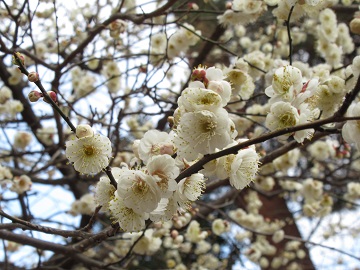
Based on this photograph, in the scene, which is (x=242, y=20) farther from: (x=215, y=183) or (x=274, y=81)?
(x=274, y=81)

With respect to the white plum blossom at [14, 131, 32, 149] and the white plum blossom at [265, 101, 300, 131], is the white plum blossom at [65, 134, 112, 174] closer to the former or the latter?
the white plum blossom at [265, 101, 300, 131]

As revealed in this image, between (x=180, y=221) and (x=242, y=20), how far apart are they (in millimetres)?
1364

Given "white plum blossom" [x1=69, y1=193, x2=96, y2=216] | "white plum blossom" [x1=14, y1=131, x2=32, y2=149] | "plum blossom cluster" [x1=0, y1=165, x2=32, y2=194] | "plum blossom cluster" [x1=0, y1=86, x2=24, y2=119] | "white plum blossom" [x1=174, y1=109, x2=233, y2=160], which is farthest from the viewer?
"white plum blossom" [x1=14, y1=131, x2=32, y2=149]

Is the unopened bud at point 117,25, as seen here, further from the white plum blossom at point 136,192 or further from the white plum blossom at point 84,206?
the white plum blossom at point 136,192

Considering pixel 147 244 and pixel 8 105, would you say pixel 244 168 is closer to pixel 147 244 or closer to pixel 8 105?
pixel 147 244

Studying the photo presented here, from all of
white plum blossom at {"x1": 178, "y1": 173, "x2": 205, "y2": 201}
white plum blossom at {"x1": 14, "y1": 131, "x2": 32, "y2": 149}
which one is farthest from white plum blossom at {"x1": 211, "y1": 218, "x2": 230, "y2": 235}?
white plum blossom at {"x1": 178, "y1": 173, "x2": 205, "y2": 201}

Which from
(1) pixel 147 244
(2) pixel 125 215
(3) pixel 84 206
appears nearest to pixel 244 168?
(2) pixel 125 215

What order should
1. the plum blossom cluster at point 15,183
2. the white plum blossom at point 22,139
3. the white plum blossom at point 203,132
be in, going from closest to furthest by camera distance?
the white plum blossom at point 203,132 → the plum blossom cluster at point 15,183 → the white plum blossom at point 22,139

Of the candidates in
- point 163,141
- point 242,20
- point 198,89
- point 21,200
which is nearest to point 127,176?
point 163,141

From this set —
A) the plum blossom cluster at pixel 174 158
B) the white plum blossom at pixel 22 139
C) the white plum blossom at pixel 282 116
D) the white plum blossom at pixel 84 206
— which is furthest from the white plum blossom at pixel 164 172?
the white plum blossom at pixel 22 139

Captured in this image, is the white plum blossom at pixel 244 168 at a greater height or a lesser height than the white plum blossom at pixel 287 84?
lesser

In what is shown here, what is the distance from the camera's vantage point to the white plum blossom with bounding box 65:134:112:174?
4.04ft

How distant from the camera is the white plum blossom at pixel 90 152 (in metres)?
1.23

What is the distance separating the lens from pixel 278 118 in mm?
1234
